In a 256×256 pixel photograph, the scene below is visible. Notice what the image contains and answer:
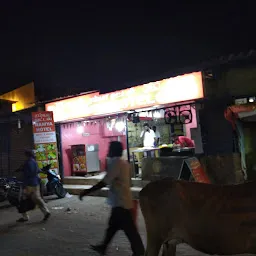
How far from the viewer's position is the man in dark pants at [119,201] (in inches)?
185

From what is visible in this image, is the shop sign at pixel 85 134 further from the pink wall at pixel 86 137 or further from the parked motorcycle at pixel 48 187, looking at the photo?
the parked motorcycle at pixel 48 187

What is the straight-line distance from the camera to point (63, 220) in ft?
28.1

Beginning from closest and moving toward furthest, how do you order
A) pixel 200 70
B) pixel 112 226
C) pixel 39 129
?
pixel 112 226
pixel 200 70
pixel 39 129

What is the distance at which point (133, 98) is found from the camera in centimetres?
1066

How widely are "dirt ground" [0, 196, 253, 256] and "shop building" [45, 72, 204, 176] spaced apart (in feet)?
10.4

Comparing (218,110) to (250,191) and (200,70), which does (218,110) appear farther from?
(250,191)

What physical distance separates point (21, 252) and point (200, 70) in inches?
252

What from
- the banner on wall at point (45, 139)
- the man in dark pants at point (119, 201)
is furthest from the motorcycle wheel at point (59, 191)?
the man in dark pants at point (119, 201)

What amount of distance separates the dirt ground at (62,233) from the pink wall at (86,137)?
162 inches

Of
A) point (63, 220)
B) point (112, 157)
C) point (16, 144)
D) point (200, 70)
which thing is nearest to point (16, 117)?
point (16, 144)

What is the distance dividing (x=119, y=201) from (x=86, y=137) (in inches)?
408

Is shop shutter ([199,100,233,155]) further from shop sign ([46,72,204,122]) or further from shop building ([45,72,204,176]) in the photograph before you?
shop sign ([46,72,204,122])

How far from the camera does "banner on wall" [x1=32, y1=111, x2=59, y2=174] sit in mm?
12367

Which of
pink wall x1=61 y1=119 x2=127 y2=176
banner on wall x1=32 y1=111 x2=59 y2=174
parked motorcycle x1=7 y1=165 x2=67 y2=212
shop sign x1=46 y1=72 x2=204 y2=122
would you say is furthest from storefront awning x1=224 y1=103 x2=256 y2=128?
banner on wall x1=32 y1=111 x2=59 y2=174
